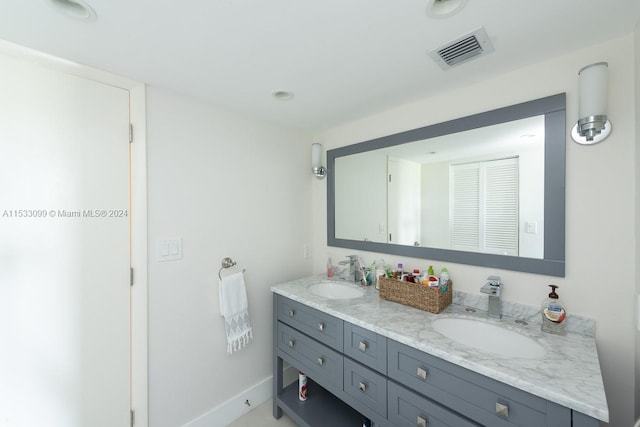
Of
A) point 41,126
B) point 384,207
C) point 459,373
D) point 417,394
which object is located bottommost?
point 417,394

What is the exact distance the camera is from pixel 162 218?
1583 millimetres

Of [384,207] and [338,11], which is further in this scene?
[384,207]

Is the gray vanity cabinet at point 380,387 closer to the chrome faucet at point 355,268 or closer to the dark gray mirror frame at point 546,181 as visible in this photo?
the chrome faucet at point 355,268

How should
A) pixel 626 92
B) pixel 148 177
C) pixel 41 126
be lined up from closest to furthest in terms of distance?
pixel 626 92
pixel 41 126
pixel 148 177

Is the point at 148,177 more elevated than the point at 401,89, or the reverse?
the point at 401,89

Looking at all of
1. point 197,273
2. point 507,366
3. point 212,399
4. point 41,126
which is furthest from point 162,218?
point 507,366

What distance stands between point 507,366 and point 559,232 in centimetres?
73

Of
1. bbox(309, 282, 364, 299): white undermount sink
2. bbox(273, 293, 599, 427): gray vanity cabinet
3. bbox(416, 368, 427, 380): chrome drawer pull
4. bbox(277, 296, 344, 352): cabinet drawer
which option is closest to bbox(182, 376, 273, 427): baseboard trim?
bbox(273, 293, 599, 427): gray vanity cabinet

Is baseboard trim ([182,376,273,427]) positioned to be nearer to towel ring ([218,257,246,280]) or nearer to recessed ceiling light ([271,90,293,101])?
towel ring ([218,257,246,280])

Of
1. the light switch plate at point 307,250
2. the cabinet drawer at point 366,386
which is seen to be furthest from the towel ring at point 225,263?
the cabinet drawer at point 366,386

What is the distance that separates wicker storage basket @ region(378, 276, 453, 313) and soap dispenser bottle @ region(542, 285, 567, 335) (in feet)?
1.42

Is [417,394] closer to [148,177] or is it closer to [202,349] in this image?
[202,349]

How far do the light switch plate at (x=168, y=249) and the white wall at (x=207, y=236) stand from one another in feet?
0.09

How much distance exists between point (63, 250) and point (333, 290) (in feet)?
5.36
